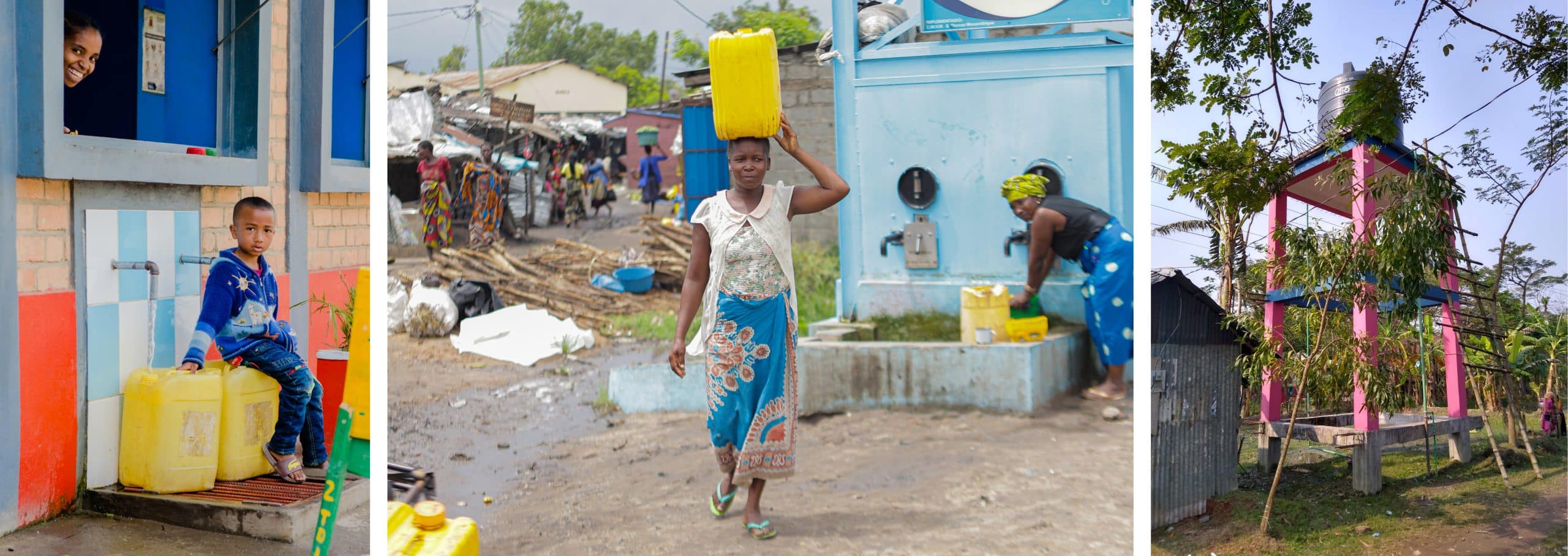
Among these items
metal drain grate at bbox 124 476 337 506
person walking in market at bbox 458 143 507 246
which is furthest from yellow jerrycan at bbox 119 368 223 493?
person walking in market at bbox 458 143 507 246

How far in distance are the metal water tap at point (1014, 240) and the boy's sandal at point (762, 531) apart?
1.44m

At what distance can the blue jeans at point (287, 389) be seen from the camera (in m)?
4.04

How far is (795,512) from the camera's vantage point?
11.4 ft

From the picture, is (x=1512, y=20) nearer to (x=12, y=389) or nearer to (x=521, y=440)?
(x=521, y=440)

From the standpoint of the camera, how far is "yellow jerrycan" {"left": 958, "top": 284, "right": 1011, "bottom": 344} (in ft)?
12.9

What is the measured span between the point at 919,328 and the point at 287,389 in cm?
246

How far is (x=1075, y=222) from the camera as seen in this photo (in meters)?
3.92

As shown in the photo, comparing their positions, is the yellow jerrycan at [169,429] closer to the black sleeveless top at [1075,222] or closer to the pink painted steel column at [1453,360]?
the black sleeveless top at [1075,222]

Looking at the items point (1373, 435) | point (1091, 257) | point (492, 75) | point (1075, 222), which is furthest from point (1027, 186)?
point (492, 75)

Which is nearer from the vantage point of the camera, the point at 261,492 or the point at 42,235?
the point at 42,235

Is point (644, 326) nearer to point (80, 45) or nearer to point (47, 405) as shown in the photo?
point (47, 405)

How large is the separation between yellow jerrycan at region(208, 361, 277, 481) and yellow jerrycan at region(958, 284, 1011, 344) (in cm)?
268

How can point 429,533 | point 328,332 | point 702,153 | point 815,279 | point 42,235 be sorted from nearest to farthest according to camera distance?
point 429,533, point 42,235, point 702,153, point 815,279, point 328,332

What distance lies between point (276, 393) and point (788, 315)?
2.20m
